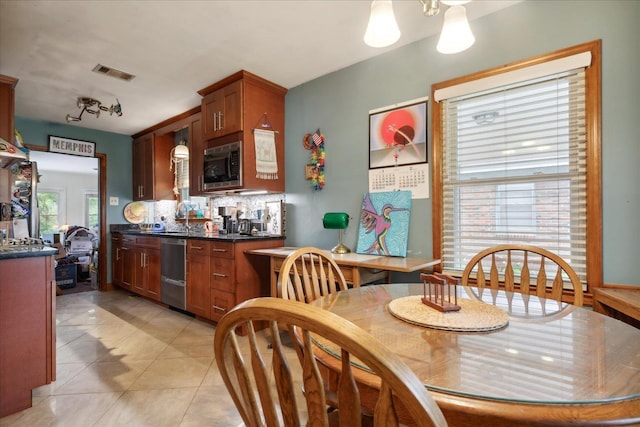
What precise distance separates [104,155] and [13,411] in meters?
4.04

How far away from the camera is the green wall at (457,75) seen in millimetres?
1710

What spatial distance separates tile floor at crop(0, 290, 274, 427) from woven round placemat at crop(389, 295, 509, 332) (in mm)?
1207

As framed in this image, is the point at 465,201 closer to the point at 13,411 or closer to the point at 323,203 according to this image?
the point at 323,203

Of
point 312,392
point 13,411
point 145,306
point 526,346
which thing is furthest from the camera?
point 145,306

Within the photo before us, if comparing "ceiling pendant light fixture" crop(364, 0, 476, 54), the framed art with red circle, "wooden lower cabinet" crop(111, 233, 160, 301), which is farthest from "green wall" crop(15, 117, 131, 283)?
"ceiling pendant light fixture" crop(364, 0, 476, 54)

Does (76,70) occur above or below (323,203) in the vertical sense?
above

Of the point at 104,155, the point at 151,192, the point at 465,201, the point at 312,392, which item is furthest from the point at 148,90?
the point at 312,392

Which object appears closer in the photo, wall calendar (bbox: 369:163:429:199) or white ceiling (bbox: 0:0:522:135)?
white ceiling (bbox: 0:0:522:135)

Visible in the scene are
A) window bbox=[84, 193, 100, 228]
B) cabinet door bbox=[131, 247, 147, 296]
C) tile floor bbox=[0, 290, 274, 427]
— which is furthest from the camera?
window bbox=[84, 193, 100, 228]

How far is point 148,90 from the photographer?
11.1ft

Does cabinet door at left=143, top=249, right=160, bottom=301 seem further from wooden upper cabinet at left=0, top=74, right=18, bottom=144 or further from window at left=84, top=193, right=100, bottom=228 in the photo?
window at left=84, top=193, right=100, bottom=228

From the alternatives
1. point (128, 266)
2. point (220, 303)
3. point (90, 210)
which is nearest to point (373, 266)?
point (220, 303)

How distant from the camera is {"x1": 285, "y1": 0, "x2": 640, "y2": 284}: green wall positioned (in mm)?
1710

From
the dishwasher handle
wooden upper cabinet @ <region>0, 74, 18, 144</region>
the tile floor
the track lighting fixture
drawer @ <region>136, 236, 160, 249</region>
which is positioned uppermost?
the track lighting fixture
